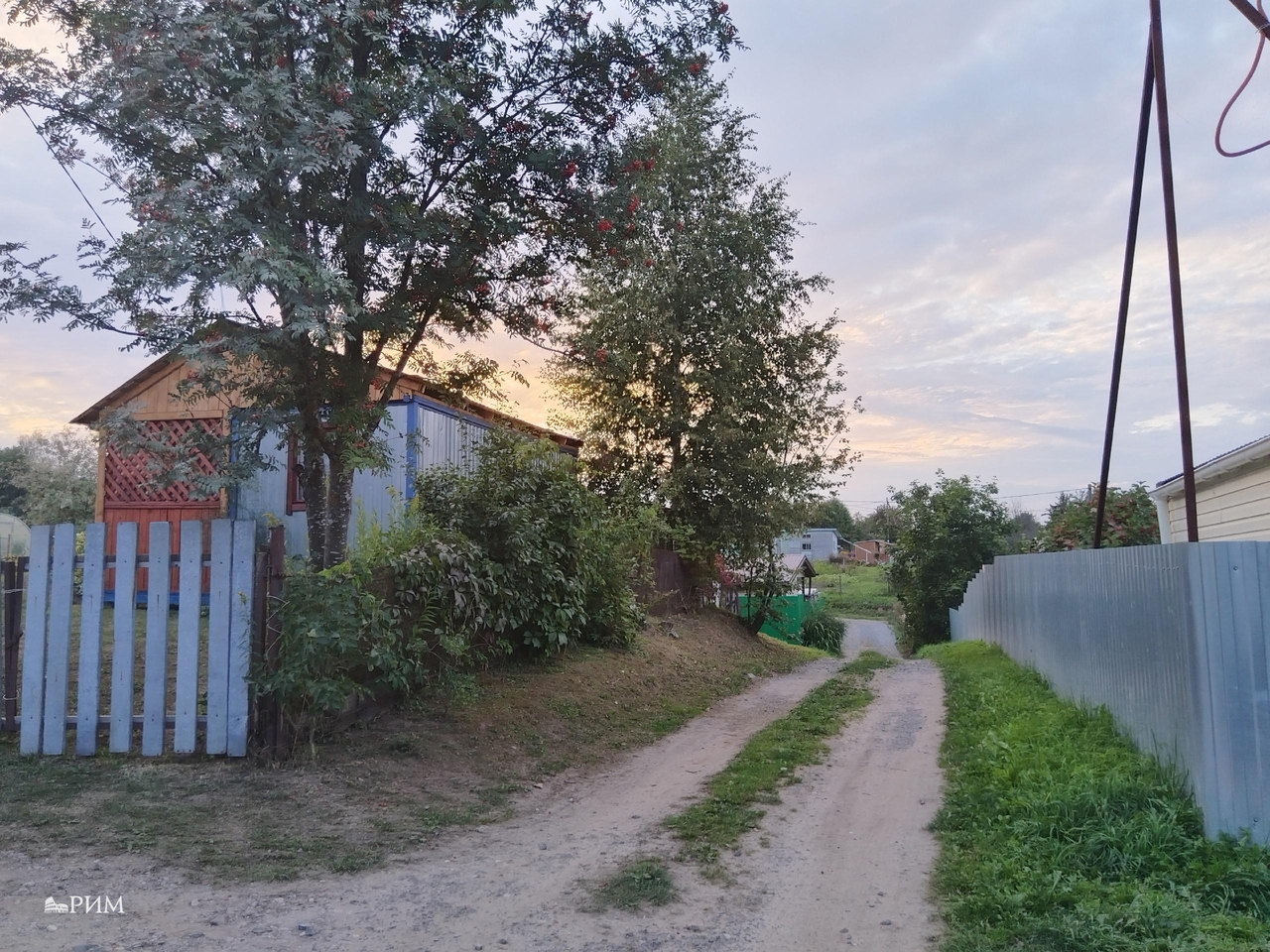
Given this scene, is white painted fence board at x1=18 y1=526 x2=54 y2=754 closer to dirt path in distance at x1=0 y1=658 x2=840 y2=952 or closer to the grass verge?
the grass verge

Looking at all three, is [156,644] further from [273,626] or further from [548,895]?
[548,895]

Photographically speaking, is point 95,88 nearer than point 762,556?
Yes

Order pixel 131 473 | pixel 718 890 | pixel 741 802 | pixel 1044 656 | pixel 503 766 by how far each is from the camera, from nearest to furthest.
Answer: pixel 718 890 → pixel 741 802 → pixel 503 766 → pixel 1044 656 → pixel 131 473

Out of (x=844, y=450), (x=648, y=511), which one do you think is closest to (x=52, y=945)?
(x=648, y=511)

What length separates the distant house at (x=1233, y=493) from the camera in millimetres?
9984

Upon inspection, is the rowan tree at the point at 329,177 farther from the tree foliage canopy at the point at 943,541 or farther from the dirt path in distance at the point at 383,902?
the tree foliage canopy at the point at 943,541

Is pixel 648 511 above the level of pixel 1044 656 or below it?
above

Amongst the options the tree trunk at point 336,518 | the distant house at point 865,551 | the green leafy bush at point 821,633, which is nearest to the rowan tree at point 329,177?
the tree trunk at point 336,518

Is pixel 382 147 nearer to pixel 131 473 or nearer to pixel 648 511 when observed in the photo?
pixel 648 511

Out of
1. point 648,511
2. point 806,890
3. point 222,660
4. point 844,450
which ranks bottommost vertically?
point 806,890

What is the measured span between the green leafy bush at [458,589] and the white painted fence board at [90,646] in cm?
119

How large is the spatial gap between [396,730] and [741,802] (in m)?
2.74

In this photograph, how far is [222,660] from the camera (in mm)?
6125

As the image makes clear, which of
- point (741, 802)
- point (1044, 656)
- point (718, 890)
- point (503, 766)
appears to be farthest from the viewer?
point (1044, 656)
